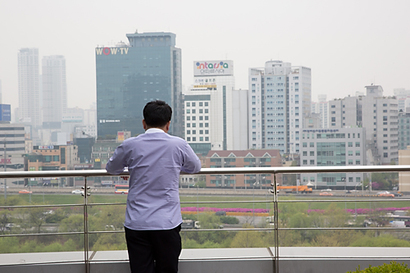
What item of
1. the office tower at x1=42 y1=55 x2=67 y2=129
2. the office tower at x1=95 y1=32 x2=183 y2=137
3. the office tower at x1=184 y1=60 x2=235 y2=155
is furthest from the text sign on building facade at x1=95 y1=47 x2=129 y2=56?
the office tower at x1=184 y1=60 x2=235 y2=155

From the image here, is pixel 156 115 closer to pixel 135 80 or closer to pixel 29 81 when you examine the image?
pixel 135 80

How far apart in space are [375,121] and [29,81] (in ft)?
132

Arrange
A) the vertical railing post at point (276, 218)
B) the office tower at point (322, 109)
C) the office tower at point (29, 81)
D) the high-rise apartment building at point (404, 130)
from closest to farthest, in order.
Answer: the vertical railing post at point (276, 218), the high-rise apartment building at point (404, 130), the office tower at point (322, 109), the office tower at point (29, 81)

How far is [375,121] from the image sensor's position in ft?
131

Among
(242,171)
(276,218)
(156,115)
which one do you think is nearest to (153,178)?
(156,115)

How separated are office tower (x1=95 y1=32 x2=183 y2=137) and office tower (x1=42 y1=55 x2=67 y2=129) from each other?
481 cm

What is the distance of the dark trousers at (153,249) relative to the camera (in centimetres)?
122

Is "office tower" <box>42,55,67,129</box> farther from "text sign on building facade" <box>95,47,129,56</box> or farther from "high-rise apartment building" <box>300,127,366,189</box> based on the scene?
"high-rise apartment building" <box>300,127,366,189</box>

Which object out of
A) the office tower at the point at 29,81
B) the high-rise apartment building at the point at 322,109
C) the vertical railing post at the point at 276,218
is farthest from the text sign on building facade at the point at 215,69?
the vertical railing post at the point at 276,218

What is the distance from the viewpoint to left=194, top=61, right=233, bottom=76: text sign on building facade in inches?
1891

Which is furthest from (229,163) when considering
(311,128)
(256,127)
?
(311,128)

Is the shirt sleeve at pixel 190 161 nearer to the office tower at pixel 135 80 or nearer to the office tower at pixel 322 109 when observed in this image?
the office tower at pixel 322 109

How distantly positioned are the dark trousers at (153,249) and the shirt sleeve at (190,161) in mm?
198

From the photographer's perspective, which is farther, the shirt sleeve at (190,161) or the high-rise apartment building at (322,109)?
the high-rise apartment building at (322,109)
